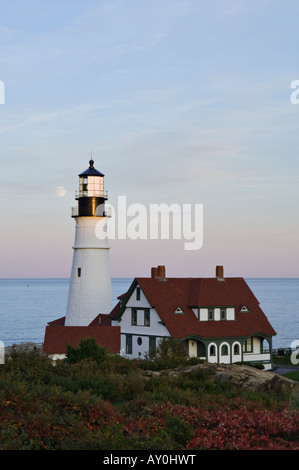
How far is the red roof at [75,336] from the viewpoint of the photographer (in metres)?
42.2

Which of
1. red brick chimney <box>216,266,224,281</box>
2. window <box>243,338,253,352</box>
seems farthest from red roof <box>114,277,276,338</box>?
window <box>243,338,253,352</box>

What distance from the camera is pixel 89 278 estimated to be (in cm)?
4919

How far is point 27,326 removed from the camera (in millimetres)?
112500

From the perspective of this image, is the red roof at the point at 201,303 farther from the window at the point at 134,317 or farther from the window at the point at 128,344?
the window at the point at 128,344

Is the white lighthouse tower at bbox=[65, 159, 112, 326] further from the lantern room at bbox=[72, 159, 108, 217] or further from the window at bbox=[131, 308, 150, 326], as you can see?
the window at bbox=[131, 308, 150, 326]

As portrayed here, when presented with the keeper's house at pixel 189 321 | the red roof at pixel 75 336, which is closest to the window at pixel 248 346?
the keeper's house at pixel 189 321

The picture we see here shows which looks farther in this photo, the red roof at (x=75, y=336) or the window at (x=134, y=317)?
the window at (x=134, y=317)

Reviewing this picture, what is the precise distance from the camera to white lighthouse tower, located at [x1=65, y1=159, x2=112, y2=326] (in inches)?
1941

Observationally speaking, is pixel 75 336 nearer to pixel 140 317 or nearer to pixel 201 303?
pixel 140 317

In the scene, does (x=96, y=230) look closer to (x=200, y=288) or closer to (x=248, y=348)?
(x=200, y=288)

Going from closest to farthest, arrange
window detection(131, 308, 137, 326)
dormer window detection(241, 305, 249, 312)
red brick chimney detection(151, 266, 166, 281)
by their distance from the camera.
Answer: window detection(131, 308, 137, 326) → red brick chimney detection(151, 266, 166, 281) → dormer window detection(241, 305, 249, 312)

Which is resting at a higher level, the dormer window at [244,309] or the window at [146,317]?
the dormer window at [244,309]

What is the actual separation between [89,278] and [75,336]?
7.34m

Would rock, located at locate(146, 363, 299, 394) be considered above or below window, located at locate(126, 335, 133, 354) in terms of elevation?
above
